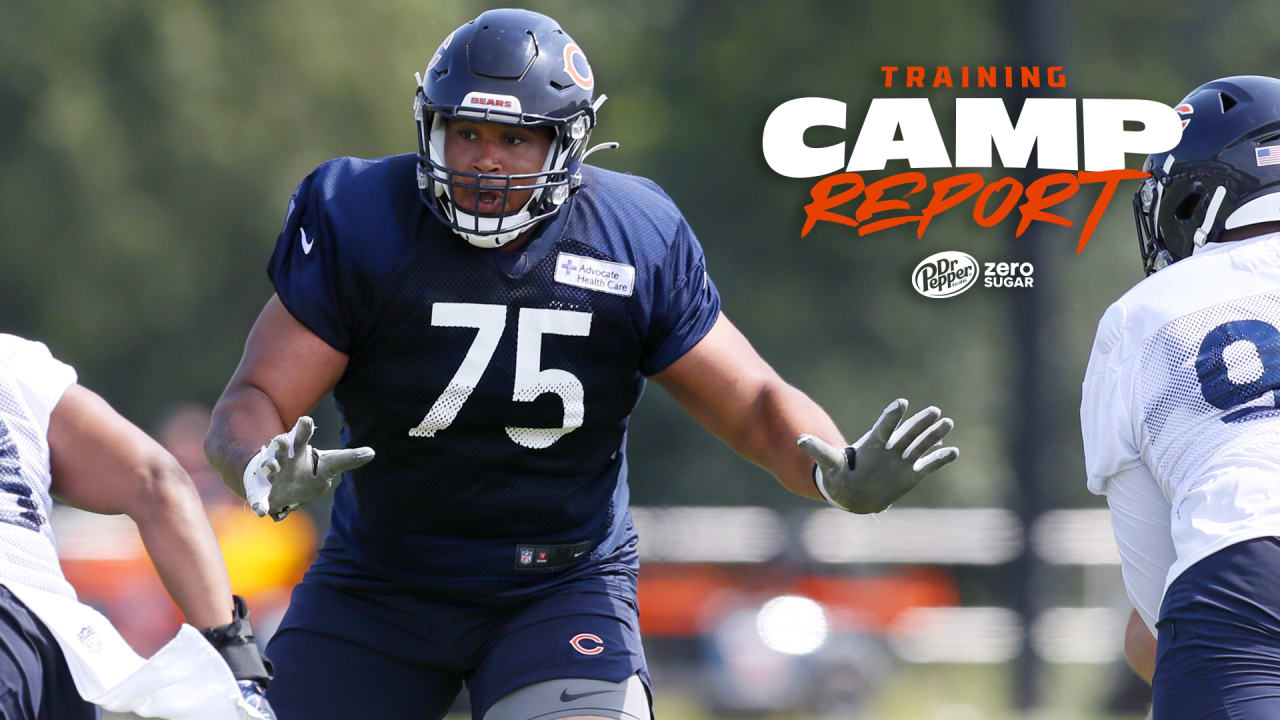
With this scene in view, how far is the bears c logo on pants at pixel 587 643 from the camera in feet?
9.78

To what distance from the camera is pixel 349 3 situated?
441 inches

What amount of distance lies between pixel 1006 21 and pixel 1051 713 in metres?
4.08

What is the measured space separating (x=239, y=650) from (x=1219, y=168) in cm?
200

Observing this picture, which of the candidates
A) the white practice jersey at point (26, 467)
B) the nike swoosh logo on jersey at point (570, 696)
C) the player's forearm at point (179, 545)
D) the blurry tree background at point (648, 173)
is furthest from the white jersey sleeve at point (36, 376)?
the blurry tree background at point (648, 173)

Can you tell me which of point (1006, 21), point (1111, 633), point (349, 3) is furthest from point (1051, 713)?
point (349, 3)

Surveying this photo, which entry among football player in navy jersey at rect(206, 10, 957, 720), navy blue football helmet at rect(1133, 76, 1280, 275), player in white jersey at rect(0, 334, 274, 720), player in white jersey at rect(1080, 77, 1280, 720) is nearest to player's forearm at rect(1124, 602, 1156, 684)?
player in white jersey at rect(1080, 77, 1280, 720)

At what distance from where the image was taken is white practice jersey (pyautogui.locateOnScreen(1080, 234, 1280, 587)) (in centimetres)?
270

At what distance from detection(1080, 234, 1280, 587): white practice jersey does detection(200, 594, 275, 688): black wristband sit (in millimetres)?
1498

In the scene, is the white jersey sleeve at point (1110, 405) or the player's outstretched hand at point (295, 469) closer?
the player's outstretched hand at point (295, 469)

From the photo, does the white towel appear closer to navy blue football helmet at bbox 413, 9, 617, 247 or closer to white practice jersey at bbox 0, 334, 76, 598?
white practice jersey at bbox 0, 334, 76, 598

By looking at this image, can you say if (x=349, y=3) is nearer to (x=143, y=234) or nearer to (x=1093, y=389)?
(x=143, y=234)

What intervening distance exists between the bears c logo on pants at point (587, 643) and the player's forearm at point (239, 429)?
0.66 meters

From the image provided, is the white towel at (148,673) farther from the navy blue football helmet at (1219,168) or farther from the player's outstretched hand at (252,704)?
the navy blue football helmet at (1219,168)

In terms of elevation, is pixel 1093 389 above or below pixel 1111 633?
above
